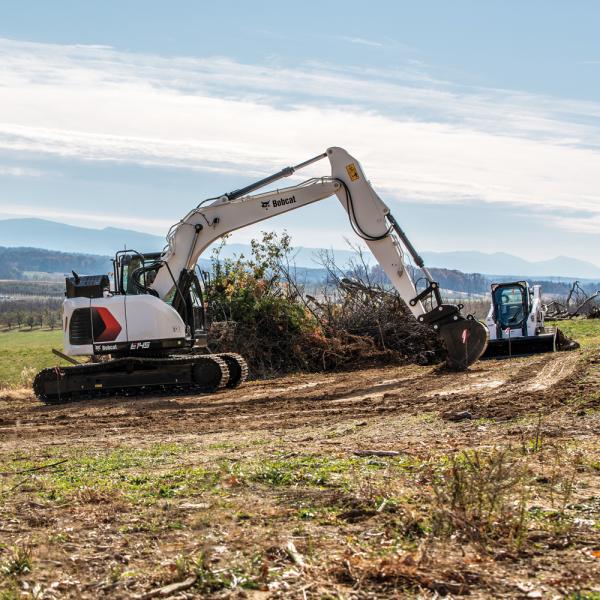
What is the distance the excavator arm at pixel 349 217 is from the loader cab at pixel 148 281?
4.2 inches

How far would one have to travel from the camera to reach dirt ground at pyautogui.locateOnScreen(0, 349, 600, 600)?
5.24 metres

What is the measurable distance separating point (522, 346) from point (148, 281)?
38.0 ft

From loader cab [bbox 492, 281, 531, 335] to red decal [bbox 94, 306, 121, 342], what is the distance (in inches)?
500

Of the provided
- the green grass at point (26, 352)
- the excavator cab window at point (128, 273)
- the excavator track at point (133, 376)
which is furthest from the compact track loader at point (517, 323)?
the green grass at point (26, 352)

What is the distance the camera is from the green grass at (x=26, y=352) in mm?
51044

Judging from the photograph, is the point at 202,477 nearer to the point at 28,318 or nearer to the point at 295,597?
the point at 295,597

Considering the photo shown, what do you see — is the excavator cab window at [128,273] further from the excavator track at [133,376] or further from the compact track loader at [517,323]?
the compact track loader at [517,323]

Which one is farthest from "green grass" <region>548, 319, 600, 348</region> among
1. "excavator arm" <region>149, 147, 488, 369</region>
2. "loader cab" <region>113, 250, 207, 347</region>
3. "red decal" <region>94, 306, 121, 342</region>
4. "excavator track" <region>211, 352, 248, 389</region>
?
"red decal" <region>94, 306, 121, 342</region>

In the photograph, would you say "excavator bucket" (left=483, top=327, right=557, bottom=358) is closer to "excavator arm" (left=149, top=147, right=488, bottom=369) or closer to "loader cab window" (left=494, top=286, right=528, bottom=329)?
"loader cab window" (left=494, top=286, right=528, bottom=329)

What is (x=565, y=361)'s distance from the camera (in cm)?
2127

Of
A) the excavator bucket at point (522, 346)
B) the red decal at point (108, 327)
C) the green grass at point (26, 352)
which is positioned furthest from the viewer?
the green grass at point (26, 352)

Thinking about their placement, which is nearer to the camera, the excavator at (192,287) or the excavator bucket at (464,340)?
the excavator at (192,287)

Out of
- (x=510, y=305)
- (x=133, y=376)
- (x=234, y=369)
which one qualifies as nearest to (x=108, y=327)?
(x=133, y=376)

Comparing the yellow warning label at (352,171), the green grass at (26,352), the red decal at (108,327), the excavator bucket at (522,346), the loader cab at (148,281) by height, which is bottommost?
the green grass at (26,352)
